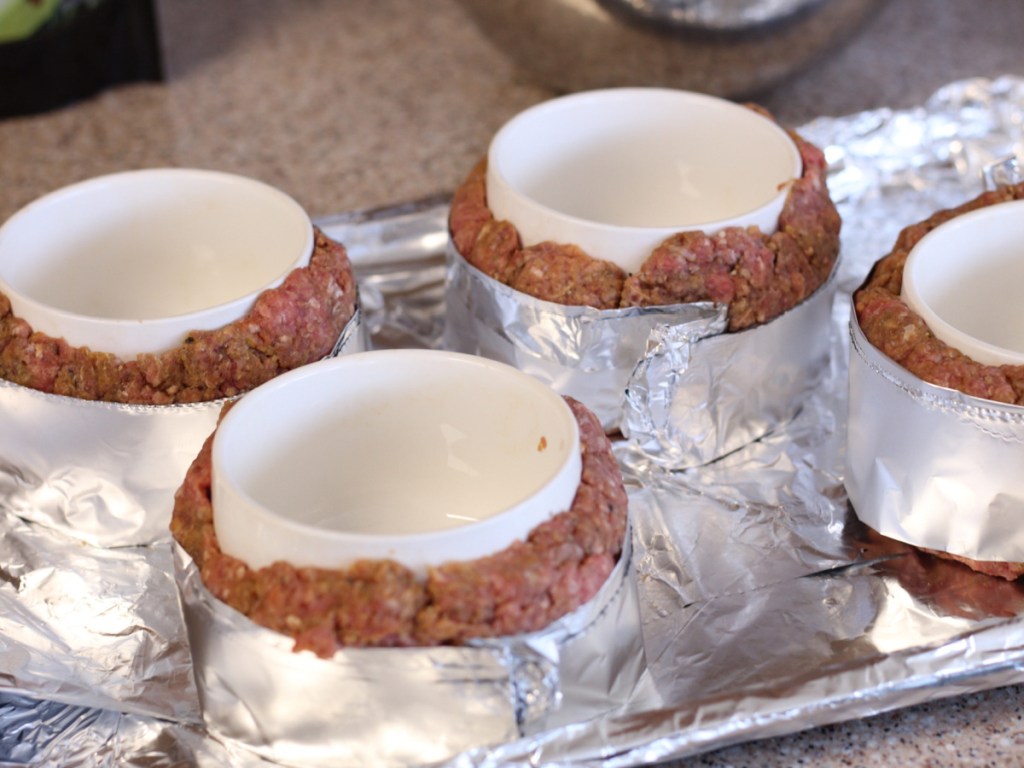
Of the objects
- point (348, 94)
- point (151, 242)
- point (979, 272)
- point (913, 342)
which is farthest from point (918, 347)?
point (348, 94)

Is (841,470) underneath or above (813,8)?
underneath

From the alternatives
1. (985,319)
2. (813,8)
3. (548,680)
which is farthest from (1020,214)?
(548,680)

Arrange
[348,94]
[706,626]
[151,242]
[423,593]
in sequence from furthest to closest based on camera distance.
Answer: [348,94]
[151,242]
[706,626]
[423,593]

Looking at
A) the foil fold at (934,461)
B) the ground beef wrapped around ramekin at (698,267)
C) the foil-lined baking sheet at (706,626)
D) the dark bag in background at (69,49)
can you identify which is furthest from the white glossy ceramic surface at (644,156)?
the dark bag in background at (69,49)

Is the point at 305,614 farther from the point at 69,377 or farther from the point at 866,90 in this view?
the point at 866,90

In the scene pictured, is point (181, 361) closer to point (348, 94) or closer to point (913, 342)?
point (913, 342)
